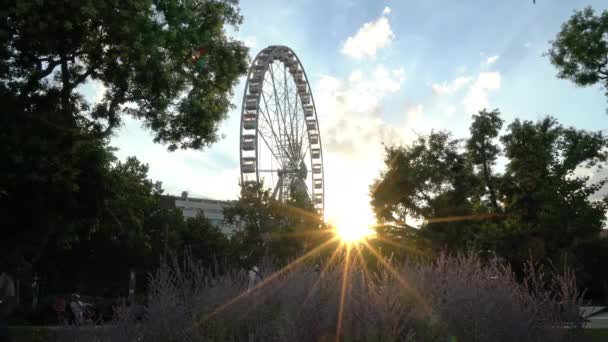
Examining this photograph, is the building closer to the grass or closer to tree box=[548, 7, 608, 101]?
tree box=[548, 7, 608, 101]

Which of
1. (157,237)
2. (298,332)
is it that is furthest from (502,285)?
(157,237)

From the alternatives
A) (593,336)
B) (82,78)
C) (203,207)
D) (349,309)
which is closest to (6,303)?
(349,309)

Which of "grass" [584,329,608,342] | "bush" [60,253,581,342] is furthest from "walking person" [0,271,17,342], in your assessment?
"grass" [584,329,608,342]

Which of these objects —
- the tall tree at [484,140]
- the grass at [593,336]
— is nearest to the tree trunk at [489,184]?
the tall tree at [484,140]

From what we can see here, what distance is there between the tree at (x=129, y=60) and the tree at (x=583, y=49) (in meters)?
15.2

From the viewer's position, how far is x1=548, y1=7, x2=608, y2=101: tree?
3048 centimetres

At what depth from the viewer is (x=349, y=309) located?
7082 mm

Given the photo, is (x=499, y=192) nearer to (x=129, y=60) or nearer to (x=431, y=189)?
(x=431, y=189)

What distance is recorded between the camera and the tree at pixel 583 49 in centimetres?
3048

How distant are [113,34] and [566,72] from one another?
812 inches

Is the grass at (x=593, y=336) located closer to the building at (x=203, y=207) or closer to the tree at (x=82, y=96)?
the tree at (x=82, y=96)

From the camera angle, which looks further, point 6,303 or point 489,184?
point 489,184

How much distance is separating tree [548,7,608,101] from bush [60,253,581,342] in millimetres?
24616

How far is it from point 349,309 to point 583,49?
89.0 feet
